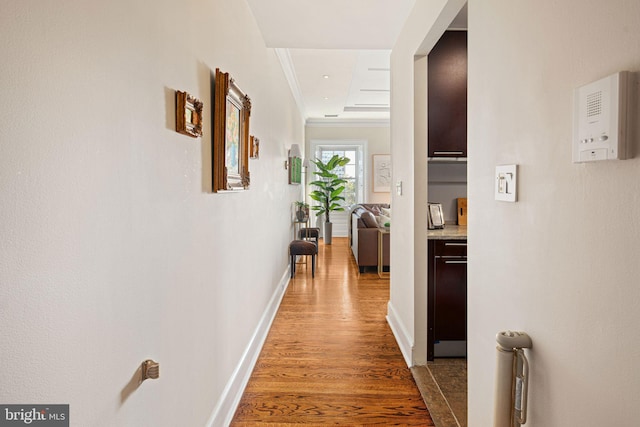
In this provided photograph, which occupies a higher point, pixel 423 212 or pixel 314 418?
pixel 423 212

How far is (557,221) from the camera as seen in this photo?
0.98 metres

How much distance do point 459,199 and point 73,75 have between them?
2.96 meters

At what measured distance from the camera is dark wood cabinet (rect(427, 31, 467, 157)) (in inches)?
112

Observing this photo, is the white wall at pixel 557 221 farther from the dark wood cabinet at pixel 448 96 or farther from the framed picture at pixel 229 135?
the dark wood cabinet at pixel 448 96

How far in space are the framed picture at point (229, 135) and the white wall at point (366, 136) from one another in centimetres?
658

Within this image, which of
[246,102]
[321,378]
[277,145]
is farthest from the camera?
[277,145]

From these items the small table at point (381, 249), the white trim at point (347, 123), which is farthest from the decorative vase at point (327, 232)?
the small table at point (381, 249)

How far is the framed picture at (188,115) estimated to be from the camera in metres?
1.35

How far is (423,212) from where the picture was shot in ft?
8.46

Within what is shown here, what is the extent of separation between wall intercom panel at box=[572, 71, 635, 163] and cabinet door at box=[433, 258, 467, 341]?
185 centimetres

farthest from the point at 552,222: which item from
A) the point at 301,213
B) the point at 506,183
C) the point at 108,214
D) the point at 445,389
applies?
the point at 301,213

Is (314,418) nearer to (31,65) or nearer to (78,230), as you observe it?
(78,230)

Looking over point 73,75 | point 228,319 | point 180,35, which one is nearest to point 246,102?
point 180,35

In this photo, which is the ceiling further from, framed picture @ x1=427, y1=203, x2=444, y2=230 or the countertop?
the countertop
